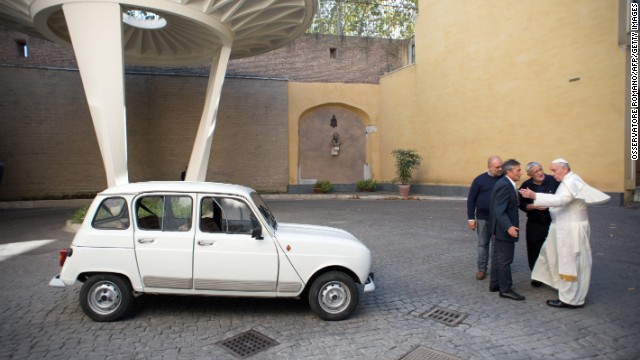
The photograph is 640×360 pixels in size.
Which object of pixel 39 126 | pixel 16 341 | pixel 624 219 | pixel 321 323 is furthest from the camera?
pixel 39 126

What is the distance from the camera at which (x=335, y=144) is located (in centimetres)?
2364

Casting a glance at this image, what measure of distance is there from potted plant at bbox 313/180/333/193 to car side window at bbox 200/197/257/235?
17.2 meters

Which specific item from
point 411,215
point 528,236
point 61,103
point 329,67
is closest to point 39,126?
point 61,103

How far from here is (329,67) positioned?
2394cm

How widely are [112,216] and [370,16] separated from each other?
33443 mm

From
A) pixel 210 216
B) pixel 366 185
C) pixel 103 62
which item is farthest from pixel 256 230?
pixel 366 185

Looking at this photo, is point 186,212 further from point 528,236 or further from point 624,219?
point 624,219

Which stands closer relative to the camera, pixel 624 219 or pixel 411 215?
pixel 624 219

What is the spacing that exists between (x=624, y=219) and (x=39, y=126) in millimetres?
23293

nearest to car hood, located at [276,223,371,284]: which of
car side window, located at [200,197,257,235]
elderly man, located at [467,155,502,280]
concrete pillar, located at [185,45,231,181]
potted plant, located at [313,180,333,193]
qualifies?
car side window, located at [200,197,257,235]

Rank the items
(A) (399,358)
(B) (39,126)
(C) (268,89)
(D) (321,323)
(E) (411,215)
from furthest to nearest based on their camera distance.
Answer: (C) (268,89)
(B) (39,126)
(E) (411,215)
(D) (321,323)
(A) (399,358)

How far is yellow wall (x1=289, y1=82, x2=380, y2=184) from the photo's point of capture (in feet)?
74.9

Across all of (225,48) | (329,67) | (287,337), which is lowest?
(287,337)

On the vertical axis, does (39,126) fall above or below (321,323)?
above
